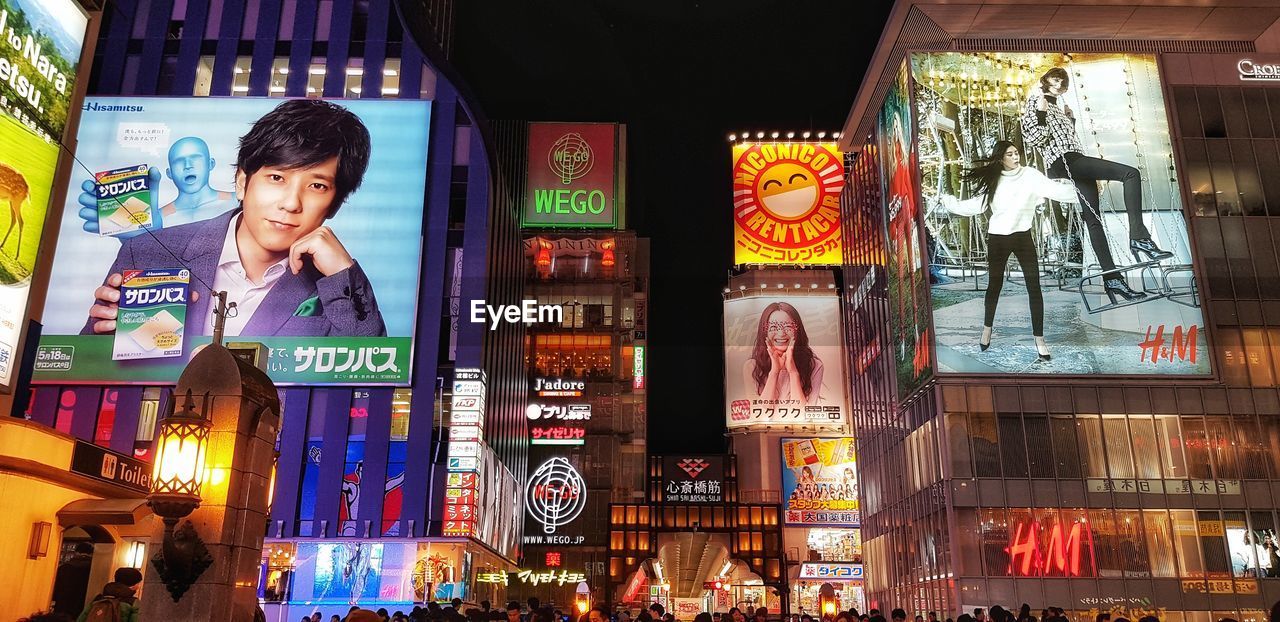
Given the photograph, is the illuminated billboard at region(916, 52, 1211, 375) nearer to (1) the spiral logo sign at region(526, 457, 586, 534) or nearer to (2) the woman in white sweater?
(2) the woman in white sweater

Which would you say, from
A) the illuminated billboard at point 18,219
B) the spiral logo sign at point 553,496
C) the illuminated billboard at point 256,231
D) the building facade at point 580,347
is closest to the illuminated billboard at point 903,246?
the illuminated billboard at point 256,231

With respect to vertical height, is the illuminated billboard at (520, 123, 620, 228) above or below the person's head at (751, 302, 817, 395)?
above

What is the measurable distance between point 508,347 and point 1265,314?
1364 inches

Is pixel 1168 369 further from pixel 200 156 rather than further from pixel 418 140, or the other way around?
pixel 200 156

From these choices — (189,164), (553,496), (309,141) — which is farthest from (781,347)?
(189,164)

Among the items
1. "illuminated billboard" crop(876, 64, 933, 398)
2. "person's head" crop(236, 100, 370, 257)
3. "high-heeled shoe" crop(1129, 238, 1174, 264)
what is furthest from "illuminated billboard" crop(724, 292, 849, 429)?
"person's head" crop(236, 100, 370, 257)

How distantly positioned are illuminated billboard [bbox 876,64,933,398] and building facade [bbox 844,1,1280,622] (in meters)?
0.21

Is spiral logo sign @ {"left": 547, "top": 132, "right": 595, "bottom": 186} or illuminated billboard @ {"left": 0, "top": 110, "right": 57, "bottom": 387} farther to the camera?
spiral logo sign @ {"left": 547, "top": 132, "right": 595, "bottom": 186}

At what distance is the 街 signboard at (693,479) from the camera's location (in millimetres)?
73375

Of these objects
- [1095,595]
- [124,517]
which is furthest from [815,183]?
[124,517]

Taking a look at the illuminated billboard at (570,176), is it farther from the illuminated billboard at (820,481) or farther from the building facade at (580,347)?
the illuminated billboard at (820,481)

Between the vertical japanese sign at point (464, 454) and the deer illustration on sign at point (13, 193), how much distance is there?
2447cm

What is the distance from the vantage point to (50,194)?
1609 centimetres

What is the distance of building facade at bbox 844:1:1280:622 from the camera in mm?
35250
